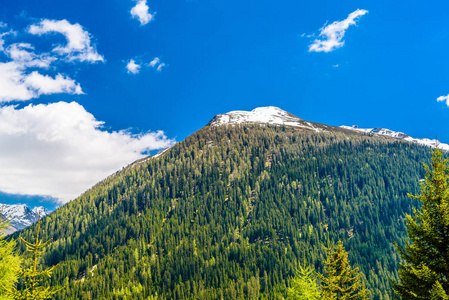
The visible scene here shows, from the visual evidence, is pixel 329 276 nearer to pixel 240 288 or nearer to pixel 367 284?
pixel 240 288

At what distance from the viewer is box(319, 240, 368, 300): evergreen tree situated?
79.2 ft

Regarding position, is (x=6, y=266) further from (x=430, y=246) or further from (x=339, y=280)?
(x=430, y=246)

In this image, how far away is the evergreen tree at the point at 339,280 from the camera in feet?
79.2

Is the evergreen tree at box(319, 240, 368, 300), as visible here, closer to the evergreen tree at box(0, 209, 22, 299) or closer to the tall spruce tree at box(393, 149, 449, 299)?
the tall spruce tree at box(393, 149, 449, 299)

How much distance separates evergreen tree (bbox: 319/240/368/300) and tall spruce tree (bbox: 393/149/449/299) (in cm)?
602

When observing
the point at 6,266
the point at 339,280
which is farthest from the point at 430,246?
the point at 6,266

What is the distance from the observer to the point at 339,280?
985 inches

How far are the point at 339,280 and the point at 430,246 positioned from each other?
9208mm

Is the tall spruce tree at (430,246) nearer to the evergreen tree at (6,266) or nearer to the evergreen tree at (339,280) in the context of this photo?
the evergreen tree at (339,280)

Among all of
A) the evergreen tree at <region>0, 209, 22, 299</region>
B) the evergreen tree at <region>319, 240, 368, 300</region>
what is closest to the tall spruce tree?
the evergreen tree at <region>319, 240, 368, 300</region>

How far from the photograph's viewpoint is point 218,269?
198m

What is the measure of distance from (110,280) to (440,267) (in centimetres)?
21725

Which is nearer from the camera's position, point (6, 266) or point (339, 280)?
point (6, 266)

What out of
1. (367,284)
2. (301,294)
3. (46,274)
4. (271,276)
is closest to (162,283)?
(271,276)
